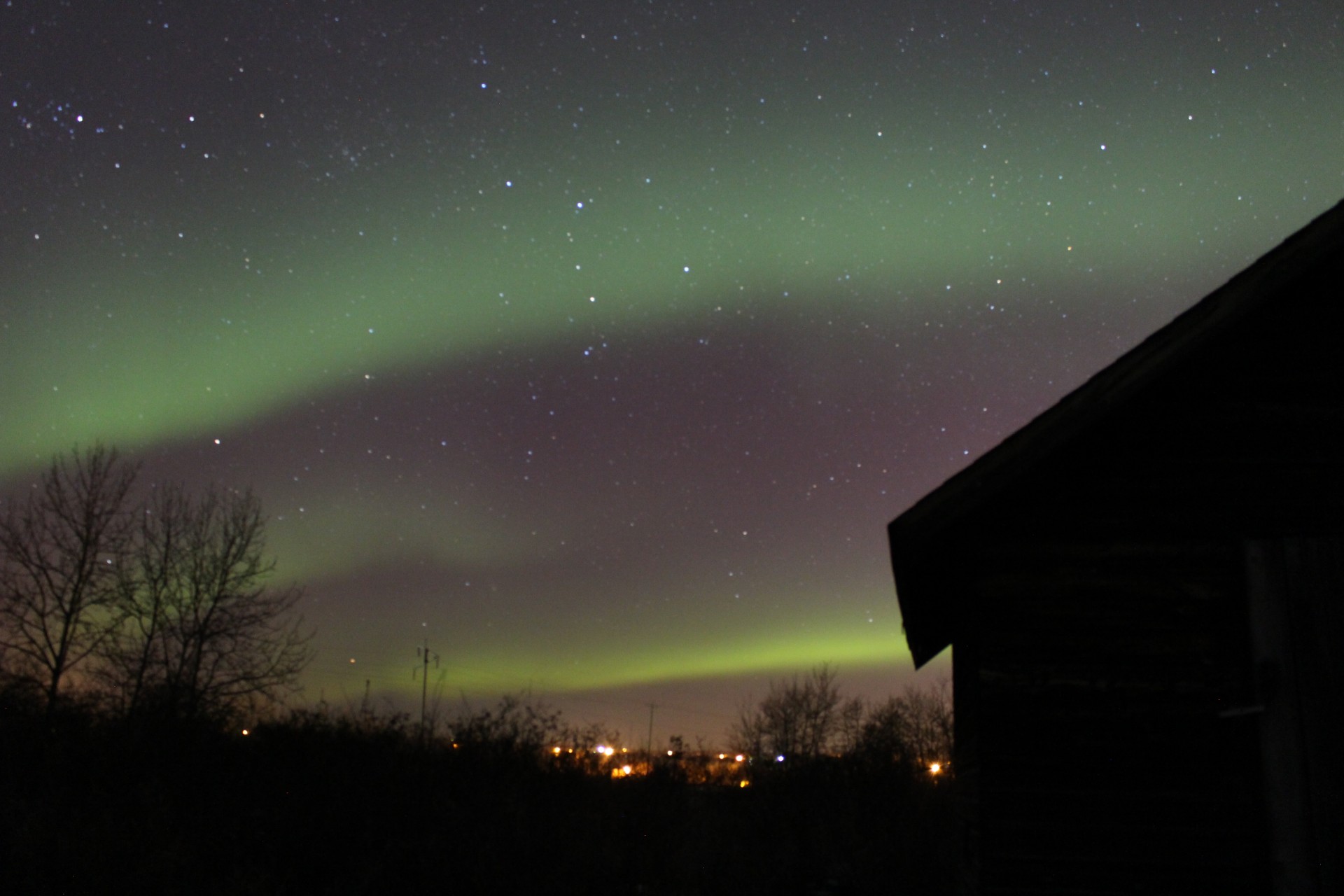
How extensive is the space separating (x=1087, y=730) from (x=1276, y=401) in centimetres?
247

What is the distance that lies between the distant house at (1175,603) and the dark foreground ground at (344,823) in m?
13.8

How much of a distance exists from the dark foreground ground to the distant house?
13.8 meters

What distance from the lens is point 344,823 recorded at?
20.5 meters

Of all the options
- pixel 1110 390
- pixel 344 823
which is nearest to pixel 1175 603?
pixel 1110 390

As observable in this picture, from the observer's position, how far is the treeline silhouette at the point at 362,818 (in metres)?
16.5

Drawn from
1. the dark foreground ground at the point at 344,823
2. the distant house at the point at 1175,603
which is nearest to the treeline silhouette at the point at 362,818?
the dark foreground ground at the point at 344,823

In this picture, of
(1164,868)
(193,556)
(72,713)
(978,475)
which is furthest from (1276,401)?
(193,556)

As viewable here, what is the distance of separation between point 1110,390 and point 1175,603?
1407 mm

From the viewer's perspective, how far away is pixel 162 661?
1187 inches

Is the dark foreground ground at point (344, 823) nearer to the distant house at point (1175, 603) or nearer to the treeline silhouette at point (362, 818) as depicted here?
the treeline silhouette at point (362, 818)

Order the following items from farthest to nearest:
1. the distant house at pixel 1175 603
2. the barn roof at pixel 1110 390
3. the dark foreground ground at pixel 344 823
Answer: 1. the dark foreground ground at pixel 344 823
2. the barn roof at pixel 1110 390
3. the distant house at pixel 1175 603

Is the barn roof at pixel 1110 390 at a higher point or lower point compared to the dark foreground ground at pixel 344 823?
higher

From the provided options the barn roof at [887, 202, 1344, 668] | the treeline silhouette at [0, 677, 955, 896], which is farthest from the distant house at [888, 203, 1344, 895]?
the treeline silhouette at [0, 677, 955, 896]

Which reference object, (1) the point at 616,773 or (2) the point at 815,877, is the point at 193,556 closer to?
(1) the point at 616,773
